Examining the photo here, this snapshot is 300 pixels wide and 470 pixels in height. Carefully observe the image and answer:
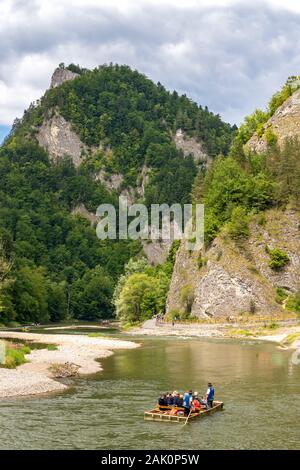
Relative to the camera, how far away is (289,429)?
120 ft

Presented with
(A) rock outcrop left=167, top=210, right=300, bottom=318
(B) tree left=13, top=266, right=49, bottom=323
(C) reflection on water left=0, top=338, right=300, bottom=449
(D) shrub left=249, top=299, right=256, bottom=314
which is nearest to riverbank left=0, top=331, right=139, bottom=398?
(C) reflection on water left=0, top=338, right=300, bottom=449

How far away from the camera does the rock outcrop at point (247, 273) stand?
123562mm

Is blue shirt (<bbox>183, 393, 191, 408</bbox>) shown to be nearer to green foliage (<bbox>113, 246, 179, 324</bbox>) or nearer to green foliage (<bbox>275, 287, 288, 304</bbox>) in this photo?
green foliage (<bbox>275, 287, 288, 304</bbox>)

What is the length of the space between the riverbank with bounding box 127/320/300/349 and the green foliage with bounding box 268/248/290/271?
18214 mm

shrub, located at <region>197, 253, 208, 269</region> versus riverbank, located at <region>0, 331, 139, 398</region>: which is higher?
shrub, located at <region>197, 253, 208, 269</region>

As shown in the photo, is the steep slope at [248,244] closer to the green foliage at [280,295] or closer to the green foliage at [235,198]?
the green foliage at [235,198]

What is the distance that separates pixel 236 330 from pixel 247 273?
1803 centimetres

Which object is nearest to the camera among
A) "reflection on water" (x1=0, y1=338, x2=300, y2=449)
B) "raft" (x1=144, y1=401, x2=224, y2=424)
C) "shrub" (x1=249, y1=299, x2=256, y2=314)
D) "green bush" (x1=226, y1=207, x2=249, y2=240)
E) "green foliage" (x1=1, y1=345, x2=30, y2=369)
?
"reflection on water" (x1=0, y1=338, x2=300, y2=449)

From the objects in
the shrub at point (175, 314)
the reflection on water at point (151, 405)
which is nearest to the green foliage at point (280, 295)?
the shrub at point (175, 314)

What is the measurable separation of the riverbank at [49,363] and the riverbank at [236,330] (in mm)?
22762

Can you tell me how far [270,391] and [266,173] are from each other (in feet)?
338

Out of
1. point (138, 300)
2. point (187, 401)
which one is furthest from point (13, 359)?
point (138, 300)

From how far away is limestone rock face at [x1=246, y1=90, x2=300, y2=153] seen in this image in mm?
160875
